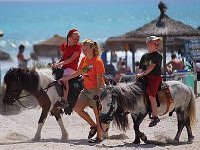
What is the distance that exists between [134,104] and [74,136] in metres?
2.29

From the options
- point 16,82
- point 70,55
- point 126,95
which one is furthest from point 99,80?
point 16,82

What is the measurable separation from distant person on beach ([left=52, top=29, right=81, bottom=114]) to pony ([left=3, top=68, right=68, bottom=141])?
0.24 m

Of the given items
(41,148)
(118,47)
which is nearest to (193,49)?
(118,47)

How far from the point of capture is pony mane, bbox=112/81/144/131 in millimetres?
10125

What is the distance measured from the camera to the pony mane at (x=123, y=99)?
399 inches

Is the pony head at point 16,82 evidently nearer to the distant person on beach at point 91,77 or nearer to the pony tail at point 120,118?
the distant person on beach at point 91,77

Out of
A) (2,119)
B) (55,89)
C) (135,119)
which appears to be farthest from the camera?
(2,119)

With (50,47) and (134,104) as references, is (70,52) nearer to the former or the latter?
(134,104)

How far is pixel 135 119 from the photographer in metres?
10.5

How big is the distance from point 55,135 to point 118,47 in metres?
14.8

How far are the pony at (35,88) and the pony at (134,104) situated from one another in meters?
1.47

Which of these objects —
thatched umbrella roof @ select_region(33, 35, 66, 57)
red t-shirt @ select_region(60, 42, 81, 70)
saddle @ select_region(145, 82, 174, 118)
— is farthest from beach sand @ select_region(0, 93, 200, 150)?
thatched umbrella roof @ select_region(33, 35, 66, 57)

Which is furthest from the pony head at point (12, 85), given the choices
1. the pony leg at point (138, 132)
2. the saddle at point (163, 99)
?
the saddle at point (163, 99)

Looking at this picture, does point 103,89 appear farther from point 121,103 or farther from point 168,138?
point 168,138
